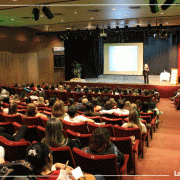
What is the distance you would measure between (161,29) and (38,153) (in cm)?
1095

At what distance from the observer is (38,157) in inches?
64.0

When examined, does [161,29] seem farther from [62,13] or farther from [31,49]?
[31,49]

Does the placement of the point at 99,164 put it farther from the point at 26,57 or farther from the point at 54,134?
the point at 26,57

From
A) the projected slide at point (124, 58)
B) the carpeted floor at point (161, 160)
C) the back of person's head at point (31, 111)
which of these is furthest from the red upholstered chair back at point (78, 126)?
the projected slide at point (124, 58)

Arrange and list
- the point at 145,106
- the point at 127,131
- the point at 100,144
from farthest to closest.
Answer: the point at 145,106, the point at 127,131, the point at 100,144

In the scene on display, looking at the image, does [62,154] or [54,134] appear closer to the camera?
[62,154]

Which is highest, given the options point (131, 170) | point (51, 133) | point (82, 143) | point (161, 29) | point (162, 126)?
point (161, 29)

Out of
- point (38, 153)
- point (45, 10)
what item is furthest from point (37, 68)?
point (38, 153)

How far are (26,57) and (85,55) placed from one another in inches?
199

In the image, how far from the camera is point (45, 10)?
7.11 metres

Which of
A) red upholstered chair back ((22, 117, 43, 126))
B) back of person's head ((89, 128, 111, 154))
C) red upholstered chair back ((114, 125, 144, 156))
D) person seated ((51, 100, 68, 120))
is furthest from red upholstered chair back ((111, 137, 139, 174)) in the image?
red upholstered chair back ((22, 117, 43, 126))

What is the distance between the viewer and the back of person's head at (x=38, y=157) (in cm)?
161

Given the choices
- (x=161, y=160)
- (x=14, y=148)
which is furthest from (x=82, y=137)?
(x=161, y=160)

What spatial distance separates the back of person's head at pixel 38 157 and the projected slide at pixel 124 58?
1601 centimetres
